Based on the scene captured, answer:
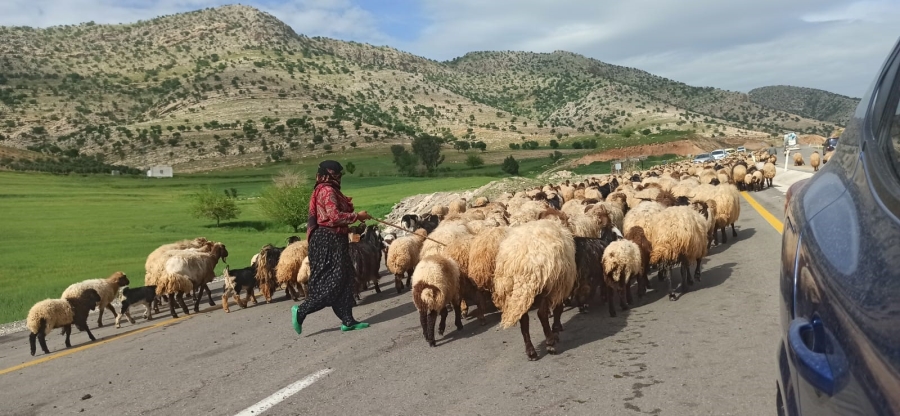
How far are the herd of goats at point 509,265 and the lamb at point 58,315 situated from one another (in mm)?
16

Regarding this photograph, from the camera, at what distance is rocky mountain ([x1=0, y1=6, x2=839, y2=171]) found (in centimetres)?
10019

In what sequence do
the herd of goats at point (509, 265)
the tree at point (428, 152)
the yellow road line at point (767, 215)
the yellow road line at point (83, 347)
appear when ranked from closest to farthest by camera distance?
1. the herd of goats at point (509, 265)
2. the yellow road line at point (83, 347)
3. the yellow road line at point (767, 215)
4. the tree at point (428, 152)

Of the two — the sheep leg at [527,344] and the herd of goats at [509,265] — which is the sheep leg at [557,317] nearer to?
the herd of goats at [509,265]

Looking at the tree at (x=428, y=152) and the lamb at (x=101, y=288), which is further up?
the tree at (x=428, y=152)

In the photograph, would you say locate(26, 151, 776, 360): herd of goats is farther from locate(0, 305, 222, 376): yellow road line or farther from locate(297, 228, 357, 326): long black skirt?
locate(297, 228, 357, 326): long black skirt

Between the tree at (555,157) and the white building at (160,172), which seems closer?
the white building at (160,172)

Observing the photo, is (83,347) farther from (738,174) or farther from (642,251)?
(738,174)

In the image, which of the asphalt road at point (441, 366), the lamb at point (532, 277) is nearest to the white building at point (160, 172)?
the asphalt road at point (441, 366)

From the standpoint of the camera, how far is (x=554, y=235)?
6.25 m

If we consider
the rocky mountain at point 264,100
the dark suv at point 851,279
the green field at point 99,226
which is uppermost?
the rocky mountain at point 264,100

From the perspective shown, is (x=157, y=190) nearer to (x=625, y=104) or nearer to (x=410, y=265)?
(x=410, y=265)

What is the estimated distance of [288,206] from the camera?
3484cm

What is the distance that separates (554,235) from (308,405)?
298 centimetres

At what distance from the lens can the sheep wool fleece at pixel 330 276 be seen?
26.0ft
